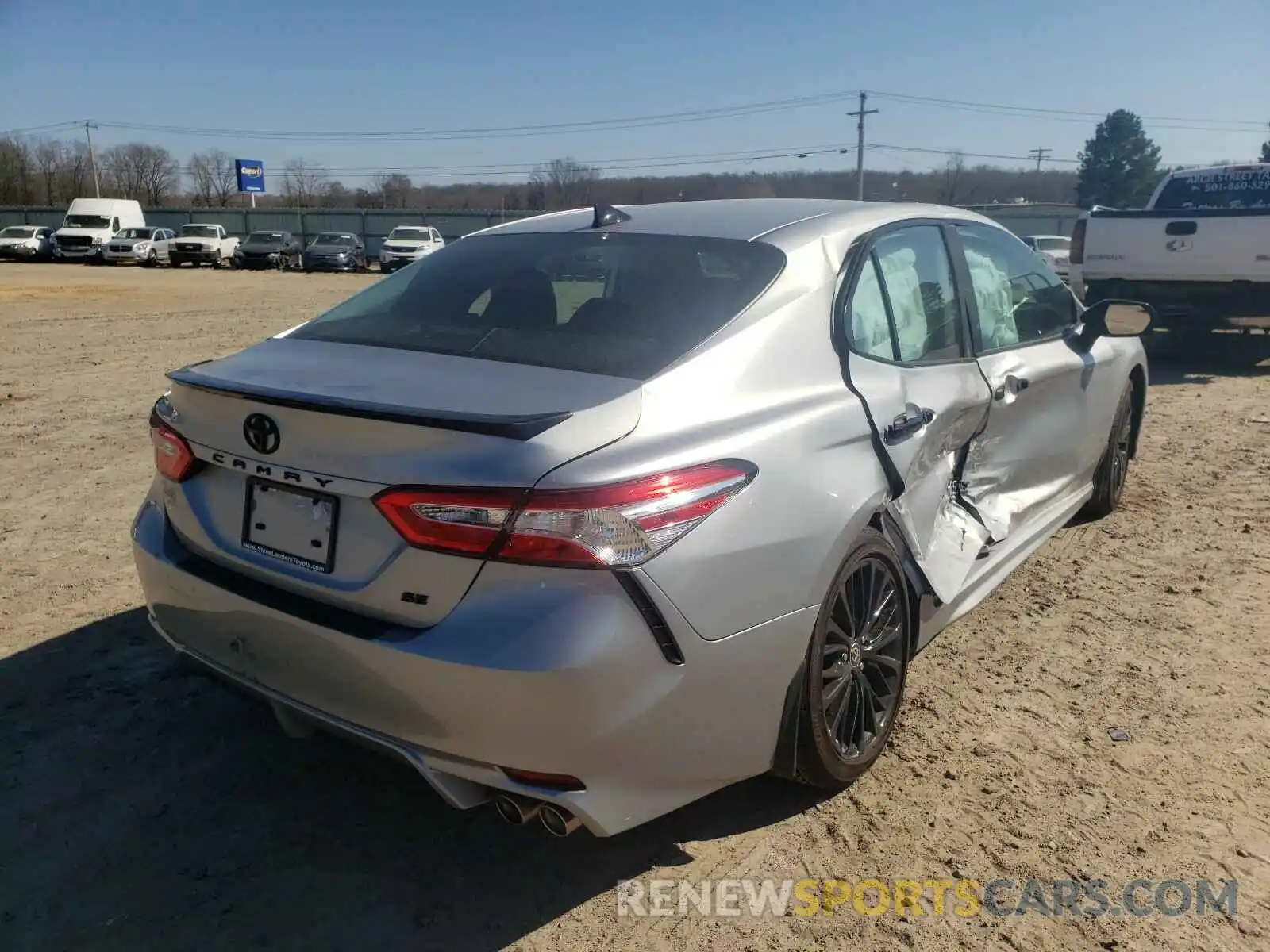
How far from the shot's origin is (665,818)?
2797mm

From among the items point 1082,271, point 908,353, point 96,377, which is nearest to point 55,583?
point 908,353

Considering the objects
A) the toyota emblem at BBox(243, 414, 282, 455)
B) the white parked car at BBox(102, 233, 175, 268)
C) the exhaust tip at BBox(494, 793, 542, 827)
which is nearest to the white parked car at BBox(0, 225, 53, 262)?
the white parked car at BBox(102, 233, 175, 268)

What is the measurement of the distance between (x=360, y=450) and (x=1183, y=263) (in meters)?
10.0

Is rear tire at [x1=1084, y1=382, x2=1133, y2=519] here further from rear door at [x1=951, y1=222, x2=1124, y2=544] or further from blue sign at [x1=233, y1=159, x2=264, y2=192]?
blue sign at [x1=233, y1=159, x2=264, y2=192]

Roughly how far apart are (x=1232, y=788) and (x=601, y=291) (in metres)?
2.39

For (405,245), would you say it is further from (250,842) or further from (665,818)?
(665,818)

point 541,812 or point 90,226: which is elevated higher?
point 90,226

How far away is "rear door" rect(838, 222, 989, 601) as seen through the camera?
2.96 metres

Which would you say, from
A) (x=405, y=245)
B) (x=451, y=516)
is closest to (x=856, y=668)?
(x=451, y=516)

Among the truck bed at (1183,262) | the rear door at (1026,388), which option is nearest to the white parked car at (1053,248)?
the truck bed at (1183,262)

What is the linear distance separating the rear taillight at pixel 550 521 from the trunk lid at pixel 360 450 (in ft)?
0.11

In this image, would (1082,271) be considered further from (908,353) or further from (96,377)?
(96,377)

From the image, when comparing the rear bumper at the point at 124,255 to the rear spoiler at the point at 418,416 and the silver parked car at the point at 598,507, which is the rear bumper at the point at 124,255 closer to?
the silver parked car at the point at 598,507

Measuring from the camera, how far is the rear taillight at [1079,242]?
10.6 metres
